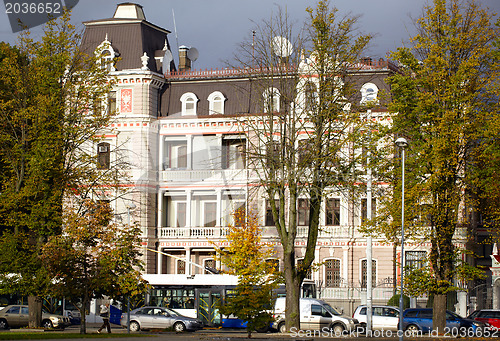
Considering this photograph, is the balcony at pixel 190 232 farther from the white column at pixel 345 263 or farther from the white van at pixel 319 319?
the white van at pixel 319 319

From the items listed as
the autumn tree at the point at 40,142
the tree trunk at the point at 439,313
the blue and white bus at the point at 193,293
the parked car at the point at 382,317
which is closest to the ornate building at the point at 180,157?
the blue and white bus at the point at 193,293

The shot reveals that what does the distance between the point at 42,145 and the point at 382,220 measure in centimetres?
1716

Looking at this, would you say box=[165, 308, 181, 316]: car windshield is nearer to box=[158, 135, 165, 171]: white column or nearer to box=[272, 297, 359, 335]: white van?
box=[272, 297, 359, 335]: white van

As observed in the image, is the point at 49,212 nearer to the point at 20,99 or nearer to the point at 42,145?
the point at 42,145

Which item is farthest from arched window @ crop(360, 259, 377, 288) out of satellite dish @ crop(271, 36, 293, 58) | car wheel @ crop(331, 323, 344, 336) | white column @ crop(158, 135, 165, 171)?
satellite dish @ crop(271, 36, 293, 58)

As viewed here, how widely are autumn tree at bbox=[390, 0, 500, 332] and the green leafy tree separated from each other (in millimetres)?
13305

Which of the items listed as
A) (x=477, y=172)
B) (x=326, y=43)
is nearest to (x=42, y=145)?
(x=326, y=43)

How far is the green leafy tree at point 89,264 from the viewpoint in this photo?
3769 centimetres

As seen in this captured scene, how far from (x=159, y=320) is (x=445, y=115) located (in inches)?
848

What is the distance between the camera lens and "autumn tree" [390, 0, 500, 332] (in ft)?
128

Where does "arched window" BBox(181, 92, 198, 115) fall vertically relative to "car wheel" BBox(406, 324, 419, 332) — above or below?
above

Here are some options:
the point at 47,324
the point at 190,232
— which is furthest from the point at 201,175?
the point at 47,324

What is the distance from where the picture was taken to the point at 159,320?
50.2 m

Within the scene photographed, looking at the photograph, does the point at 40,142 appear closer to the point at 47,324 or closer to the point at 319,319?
the point at 47,324
